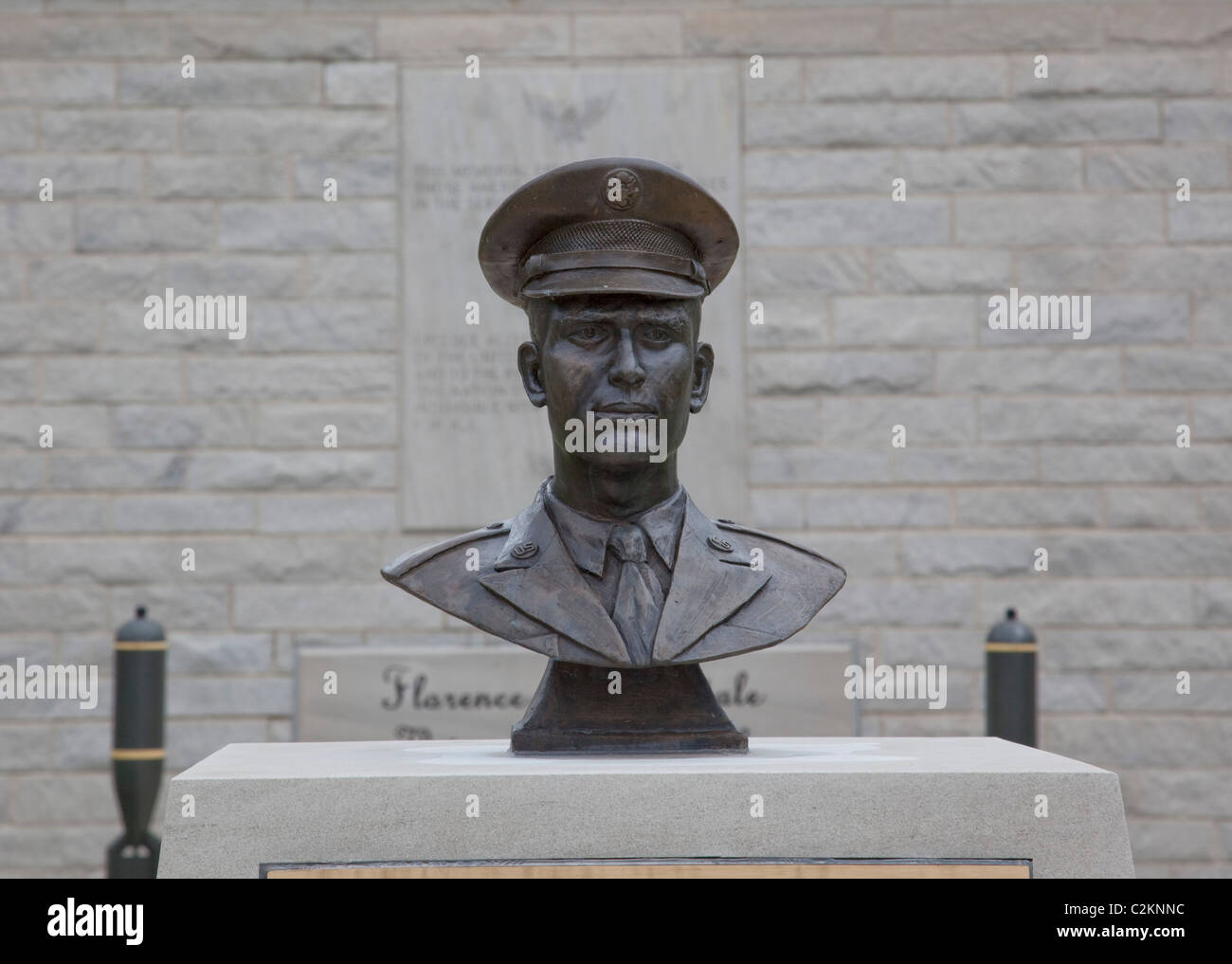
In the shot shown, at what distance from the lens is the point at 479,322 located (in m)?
5.93

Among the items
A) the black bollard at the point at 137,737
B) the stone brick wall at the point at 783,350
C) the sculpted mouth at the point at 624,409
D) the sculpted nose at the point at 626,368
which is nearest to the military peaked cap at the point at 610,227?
the sculpted nose at the point at 626,368

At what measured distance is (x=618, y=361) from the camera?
3.31 metres

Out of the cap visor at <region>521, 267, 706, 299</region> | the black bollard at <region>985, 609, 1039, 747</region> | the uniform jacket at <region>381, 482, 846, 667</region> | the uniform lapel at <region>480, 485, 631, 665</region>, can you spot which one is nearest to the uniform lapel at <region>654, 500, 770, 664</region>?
A: the uniform jacket at <region>381, 482, 846, 667</region>

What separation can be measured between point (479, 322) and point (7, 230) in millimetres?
1805

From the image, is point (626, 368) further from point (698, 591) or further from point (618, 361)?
point (698, 591)

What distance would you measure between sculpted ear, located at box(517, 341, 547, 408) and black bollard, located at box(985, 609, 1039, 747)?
236 centimetres

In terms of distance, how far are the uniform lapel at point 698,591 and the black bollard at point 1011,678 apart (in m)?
2.03

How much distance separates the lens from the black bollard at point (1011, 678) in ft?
17.0

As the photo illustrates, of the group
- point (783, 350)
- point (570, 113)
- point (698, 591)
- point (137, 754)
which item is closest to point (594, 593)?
point (698, 591)

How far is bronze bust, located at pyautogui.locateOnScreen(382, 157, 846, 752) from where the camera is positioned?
10.9 ft

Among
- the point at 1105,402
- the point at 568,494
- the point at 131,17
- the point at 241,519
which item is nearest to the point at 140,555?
the point at 241,519

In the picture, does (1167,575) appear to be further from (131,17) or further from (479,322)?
(131,17)

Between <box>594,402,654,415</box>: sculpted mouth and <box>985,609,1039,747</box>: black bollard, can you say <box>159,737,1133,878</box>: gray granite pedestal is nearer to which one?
<box>594,402,654,415</box>: sculpted mouth

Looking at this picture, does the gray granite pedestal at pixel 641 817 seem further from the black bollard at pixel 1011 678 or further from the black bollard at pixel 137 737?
the black bollard at pixel 137 737
